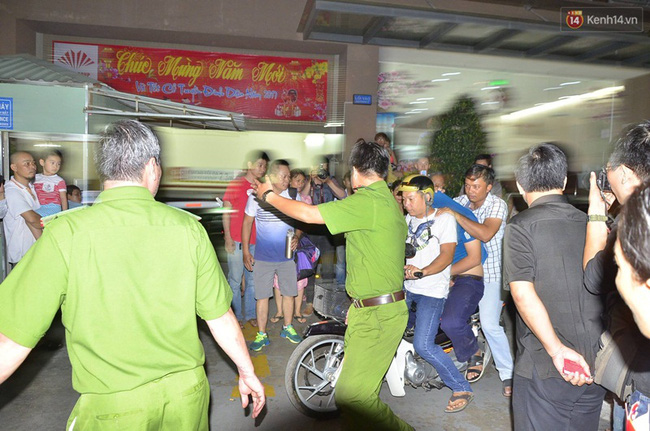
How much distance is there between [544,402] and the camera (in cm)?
255

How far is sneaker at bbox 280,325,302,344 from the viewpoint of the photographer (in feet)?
19.5

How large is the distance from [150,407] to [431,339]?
2734mm

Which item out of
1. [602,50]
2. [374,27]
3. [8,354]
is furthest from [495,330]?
[602,50]

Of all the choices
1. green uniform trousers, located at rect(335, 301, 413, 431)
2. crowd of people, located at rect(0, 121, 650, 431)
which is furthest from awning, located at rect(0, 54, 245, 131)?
green uniform trousers, located at rect(335, 301, 413, 431)

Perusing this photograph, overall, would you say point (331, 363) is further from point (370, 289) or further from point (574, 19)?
point (574, 19)

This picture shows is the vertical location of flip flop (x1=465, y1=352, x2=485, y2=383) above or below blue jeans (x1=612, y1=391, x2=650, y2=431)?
below

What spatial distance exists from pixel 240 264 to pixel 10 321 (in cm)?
480

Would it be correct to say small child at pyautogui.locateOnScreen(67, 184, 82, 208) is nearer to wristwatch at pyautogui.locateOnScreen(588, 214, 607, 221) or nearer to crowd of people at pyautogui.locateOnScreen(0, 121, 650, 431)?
crowd of people at pyautogui.locateOnScreen(0, 121, 650, 431)

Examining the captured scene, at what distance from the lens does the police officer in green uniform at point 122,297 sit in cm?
175

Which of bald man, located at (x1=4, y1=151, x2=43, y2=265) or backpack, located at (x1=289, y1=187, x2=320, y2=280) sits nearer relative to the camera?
bald man, located at (x1=4, y1=151, x2=43, y2=265)

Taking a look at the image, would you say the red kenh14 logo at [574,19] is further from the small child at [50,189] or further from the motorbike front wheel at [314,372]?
the small child at [50,189]

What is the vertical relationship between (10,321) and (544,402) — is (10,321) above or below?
above

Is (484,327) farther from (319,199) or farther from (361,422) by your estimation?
(319,199)

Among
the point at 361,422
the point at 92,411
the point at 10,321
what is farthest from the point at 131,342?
the point at 361,422
